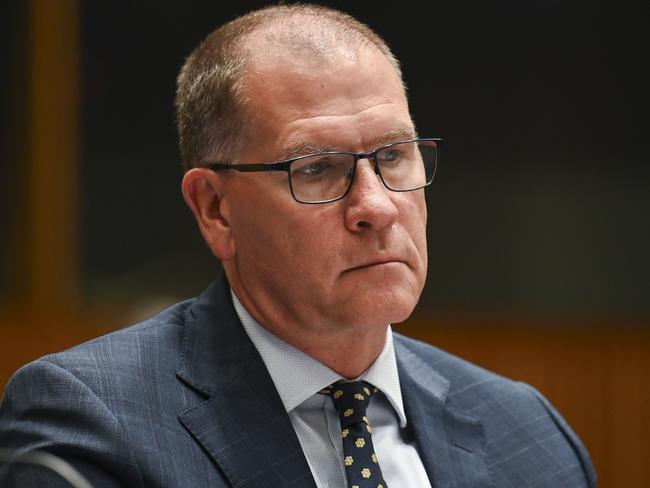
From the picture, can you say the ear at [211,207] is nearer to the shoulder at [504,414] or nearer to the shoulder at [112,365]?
the shoulder at [112,365]

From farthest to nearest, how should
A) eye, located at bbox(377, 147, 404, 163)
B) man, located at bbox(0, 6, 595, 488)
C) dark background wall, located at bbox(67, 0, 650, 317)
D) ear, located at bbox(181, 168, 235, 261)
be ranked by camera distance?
1. dark background wall, located at bbox(67, 0, 650, 317)
2. ear, located at bbox(181, 168, 235, 261)
3. eye, located at bbox(377, 147, 404, 163)
4. man, located at bbox(0, 6, 595, 488)

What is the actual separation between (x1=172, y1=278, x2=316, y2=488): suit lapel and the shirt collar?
0.07ft

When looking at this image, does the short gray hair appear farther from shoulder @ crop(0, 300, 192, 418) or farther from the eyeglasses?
shoulder @ crop(0, 300, 192, 418)

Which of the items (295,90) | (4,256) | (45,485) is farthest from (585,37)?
(45,485)

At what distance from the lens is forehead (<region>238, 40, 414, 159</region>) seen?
1799 millimetres

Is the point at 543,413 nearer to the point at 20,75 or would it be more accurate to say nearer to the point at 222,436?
the point at 222,436

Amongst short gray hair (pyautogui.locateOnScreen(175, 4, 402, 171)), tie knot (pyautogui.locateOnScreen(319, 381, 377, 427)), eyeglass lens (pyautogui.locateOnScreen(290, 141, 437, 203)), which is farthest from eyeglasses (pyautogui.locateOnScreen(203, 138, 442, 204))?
tie knot (pyautogui.locateOnScreen(319, 381, 377, 427))

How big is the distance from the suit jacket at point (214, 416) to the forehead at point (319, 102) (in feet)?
1.23

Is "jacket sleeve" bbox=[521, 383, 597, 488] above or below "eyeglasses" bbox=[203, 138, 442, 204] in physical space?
below

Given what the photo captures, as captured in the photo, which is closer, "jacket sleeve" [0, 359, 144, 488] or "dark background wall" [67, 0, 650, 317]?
"jacket sleeve" [0, 359, 144, 488]

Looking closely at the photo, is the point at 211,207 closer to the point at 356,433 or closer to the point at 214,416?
the point at 214,416

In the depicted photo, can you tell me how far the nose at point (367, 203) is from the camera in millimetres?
1769

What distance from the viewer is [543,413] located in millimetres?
2152

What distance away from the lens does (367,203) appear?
177cm
